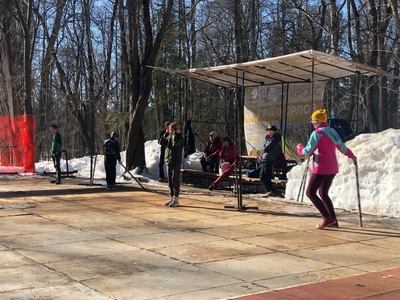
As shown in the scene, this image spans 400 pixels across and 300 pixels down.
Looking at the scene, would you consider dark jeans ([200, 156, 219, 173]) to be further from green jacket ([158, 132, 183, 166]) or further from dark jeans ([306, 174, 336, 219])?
dark jeans ([306, 174, 336, 219])

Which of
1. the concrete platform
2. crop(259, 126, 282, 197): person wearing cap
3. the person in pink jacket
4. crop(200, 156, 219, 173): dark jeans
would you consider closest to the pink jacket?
the person in pink jacket

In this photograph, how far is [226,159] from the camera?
15281 millimetres

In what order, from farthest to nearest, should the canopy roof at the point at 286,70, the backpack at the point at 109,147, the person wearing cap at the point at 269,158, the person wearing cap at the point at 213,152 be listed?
the person wearing cap at the point at 213,152 < the backpack at the point at 109,147 < the person wearing cap at the point at 269,158 < the canopy roof at the point at 286,70

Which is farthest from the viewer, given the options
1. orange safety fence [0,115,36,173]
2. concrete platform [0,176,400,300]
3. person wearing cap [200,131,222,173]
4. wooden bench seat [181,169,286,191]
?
orange safety fence [0,115,36,173]

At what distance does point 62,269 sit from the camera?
6.43m

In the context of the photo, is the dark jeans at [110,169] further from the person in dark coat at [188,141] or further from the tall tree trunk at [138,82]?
the tall tree trunk at [138,82]

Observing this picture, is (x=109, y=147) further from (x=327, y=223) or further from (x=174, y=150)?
(x=327, y=223)

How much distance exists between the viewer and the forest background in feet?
73.4

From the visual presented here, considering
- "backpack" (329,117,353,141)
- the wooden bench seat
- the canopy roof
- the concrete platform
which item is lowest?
the concrete platform

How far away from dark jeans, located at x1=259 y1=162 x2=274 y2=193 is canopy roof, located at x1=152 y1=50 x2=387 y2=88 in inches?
79.8

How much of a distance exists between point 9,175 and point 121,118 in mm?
9171

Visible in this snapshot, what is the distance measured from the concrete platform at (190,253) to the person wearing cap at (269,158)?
141cm

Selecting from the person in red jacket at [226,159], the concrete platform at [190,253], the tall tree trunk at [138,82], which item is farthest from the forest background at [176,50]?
the concrete platform at [190,253]

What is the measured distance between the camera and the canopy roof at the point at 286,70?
12.9m
